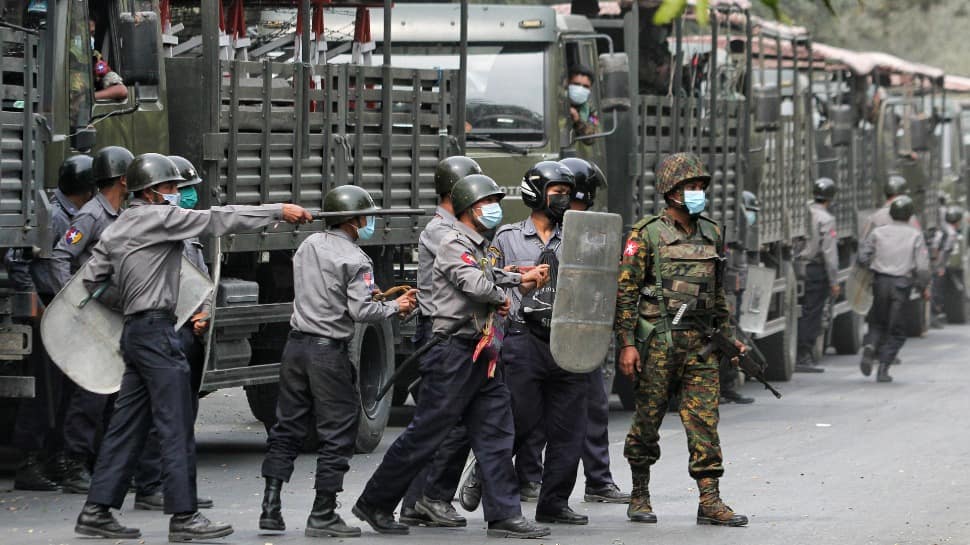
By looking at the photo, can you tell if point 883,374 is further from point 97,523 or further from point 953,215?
point 97,523

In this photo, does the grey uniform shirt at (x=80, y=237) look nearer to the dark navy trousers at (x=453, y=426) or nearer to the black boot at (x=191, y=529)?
the black boot at (x=191, y=529)

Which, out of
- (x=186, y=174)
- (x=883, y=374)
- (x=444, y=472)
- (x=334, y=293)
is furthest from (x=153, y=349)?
(x=883, y=374)

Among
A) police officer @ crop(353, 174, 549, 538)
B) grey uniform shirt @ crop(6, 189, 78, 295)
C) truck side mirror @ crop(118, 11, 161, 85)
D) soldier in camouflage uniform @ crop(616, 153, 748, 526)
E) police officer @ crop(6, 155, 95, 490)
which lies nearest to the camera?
police officer @ crop(353, 174, 549, 538)

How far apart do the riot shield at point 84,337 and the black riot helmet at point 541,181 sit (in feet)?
5.58

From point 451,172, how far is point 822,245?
11.8 m

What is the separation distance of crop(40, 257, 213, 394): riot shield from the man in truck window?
566 cm

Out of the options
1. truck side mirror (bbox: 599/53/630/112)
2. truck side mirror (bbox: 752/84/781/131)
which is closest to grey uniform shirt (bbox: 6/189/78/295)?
truck side mirror (bbox: 599/53/630/112)

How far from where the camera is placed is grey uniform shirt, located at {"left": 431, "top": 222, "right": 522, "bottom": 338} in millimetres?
8516

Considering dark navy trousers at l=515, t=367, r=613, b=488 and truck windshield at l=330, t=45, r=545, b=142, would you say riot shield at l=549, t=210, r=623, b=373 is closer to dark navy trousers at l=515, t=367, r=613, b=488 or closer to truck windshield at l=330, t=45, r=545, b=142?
dark navy trousers at l=515, t=367, r=613, b=488

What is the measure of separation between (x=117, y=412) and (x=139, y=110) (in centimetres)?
270

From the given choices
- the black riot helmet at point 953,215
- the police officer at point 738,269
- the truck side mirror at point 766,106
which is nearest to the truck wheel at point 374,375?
the police officer at point 738,269

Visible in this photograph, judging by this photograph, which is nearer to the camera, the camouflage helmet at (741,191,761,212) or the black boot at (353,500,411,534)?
the black boot at (353,500,411,534)

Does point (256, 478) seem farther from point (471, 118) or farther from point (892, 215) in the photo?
point (892, 215)

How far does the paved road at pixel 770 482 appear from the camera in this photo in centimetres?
891
